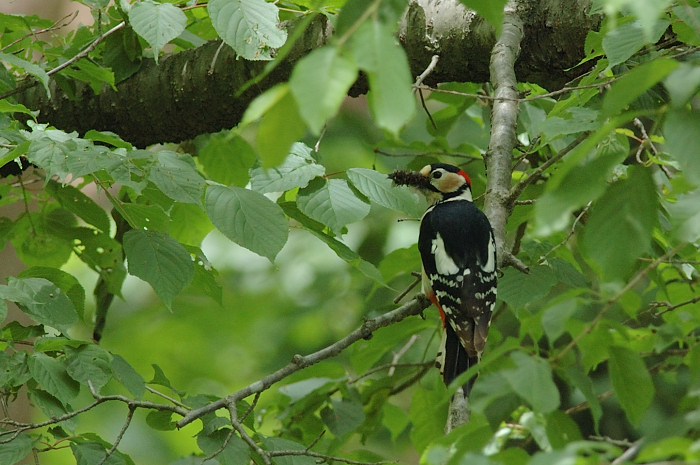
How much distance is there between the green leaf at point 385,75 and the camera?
31.9 inches

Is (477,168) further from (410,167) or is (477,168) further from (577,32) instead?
(577,32)

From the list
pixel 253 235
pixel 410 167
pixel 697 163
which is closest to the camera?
pixel 697 163

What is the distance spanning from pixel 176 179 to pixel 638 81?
122cm

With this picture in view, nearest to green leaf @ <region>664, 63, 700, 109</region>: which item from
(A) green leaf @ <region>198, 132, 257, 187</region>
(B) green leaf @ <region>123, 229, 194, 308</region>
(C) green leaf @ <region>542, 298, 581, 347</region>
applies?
(C) green leaf @ <region>542, 298, 581, 347</region>

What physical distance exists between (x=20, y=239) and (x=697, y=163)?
2.40 metres

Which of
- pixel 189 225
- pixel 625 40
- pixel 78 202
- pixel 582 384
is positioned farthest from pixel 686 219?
pixel 189 225

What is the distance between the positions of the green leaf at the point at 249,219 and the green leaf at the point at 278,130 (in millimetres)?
933

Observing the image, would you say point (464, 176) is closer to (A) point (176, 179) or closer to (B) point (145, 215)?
(B) point (145, 215)

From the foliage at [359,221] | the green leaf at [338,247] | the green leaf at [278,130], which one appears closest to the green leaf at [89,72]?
the foliage at [359,221]

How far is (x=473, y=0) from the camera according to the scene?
1.03m

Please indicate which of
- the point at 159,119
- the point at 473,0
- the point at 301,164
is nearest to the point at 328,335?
the point at 159,119

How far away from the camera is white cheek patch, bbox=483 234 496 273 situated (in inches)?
85.7

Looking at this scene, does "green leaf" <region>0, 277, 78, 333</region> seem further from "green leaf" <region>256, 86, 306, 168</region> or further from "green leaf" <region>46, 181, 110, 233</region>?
"green leaf" <region>256, 86, 306, 168</region>

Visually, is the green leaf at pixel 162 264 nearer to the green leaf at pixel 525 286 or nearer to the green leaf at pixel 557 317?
the green leaf at pixel 525 286
